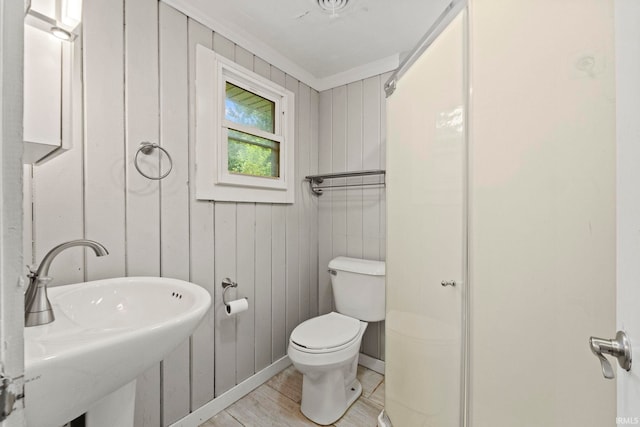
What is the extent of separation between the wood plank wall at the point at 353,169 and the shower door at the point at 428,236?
1.80ft

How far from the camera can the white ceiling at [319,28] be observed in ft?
4.66

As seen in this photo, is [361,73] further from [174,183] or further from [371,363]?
[371,363]

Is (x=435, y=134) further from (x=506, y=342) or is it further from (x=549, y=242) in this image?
(x=506, y=342)

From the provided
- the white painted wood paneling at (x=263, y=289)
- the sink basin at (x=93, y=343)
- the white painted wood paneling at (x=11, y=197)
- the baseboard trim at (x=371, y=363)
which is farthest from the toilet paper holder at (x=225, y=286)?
the white painted wood paneling at (x=11, y=197)

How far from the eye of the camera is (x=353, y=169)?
2.08 meters

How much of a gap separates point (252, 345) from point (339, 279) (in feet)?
2.32

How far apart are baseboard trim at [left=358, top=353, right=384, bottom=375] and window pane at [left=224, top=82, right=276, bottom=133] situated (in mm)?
1789

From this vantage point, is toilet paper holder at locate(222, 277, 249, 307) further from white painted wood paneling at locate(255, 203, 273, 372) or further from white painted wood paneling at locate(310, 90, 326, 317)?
white painted wood paneling at locate(310, 90, 326, 317)

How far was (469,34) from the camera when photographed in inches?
32.9

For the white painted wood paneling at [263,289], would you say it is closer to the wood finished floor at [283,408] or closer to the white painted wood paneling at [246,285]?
the white painted wood paneling at [246,285]

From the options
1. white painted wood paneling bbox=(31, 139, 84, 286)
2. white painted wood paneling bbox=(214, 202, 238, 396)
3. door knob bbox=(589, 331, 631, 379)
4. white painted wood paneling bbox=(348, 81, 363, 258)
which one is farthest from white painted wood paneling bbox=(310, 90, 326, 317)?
door knob bbox=(589, 331, 631, 379)

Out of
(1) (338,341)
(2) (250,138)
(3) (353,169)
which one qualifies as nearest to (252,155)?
(2) (250,138)

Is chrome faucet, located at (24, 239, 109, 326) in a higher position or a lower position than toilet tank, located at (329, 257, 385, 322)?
higher

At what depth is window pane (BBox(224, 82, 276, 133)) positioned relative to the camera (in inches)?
64.2
